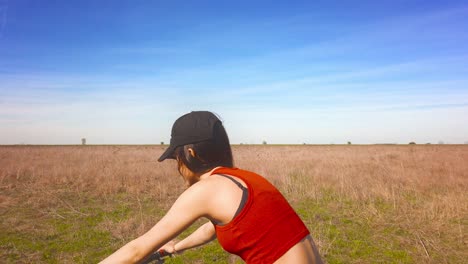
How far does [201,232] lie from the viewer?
2240mm

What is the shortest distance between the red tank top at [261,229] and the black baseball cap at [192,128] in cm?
30

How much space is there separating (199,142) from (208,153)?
0.27 ft

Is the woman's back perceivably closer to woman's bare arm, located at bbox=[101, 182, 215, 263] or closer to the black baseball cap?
woman's bare arm, located at bbox=[101, 182, 215, 263]

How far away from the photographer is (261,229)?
1494 millimetres

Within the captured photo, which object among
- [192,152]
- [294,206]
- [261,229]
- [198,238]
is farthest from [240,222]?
[294,206]

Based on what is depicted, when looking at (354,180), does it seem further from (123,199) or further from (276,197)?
(276,197)

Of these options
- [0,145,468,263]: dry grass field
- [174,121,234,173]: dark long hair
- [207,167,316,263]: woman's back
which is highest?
[174,121,234,173]: dark long hair

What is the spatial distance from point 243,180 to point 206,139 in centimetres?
30

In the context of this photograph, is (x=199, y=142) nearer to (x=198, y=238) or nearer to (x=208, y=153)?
(x=208, y=153)

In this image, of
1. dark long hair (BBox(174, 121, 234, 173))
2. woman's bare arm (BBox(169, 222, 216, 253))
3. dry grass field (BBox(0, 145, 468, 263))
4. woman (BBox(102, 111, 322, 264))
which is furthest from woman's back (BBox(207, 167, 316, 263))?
dry grass field (BBox(0, 145, 468, 263))

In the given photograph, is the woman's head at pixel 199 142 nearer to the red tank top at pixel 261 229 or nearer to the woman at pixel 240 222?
the woman at pixel 240 222

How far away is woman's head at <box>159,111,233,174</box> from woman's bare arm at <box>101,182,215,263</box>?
23 centimetres

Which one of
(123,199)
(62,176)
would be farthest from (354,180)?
(62,176)

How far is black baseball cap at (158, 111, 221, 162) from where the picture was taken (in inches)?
67.4
